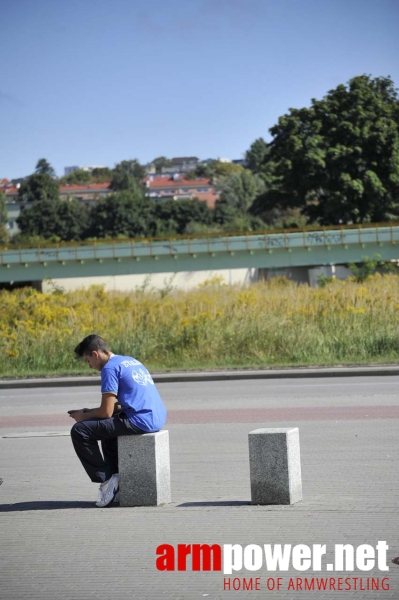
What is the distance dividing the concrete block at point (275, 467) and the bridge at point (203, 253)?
190ft

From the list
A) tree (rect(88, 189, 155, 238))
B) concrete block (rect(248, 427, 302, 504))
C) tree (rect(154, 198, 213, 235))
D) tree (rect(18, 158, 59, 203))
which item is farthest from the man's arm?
tree (rect(18, 158, 59, 203))

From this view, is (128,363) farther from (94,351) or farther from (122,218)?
(122,218)

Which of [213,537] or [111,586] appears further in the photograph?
[213,537]

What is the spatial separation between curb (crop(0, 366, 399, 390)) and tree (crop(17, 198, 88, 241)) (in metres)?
118

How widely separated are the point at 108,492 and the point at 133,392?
0.85m

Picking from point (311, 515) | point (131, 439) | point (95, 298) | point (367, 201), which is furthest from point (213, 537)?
point (367, 201)

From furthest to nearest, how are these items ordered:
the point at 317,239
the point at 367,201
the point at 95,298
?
the point at 367,201 < the point at 317,239 < the point at 95,298

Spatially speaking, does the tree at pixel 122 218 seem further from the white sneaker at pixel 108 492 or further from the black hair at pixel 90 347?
the white sneaker at pixel 108 492

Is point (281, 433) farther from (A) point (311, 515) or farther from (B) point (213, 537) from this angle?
(B) point (213, 537)

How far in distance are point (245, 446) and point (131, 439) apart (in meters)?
3.46

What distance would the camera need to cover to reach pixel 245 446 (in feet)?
37.5

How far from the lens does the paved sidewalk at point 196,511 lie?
5883mm

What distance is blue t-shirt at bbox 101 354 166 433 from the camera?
323 inches

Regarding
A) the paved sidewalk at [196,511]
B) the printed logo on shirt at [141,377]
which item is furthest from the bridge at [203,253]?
the printed logo on shirt at [141,377]
